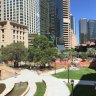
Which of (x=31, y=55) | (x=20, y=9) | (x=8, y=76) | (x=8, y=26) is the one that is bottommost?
(x=8, y=76)

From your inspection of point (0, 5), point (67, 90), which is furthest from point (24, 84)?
point (0, 5)

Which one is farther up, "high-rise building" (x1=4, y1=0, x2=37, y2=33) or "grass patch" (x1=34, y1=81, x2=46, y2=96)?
"high-rise building" (x1=4, y1=0, x2=37, y2=33)

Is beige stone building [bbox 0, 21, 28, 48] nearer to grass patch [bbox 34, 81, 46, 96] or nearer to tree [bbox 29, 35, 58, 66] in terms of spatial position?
tree [bbox 29, 35, 58, 66]

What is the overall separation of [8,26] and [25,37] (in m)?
18.8

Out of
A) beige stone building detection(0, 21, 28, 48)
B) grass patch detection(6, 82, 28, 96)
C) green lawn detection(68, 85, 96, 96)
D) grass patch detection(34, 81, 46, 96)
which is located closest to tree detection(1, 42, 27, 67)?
grass patch detection(6, 82, 28, 96)

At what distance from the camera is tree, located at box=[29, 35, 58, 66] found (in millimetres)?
79438

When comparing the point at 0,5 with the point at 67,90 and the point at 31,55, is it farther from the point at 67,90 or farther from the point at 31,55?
the point at 67,90

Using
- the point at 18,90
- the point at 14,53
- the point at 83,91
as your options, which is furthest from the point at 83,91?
the point at 14,53

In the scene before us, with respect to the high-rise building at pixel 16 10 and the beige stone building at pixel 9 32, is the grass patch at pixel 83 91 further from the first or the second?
the high-rise building at pixel 16 10

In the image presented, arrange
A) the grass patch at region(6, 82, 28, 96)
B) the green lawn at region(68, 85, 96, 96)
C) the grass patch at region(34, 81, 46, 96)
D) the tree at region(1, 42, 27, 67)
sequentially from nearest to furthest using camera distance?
the green lawn at region(68, 85, 96, 96)
the grass patch at region(34, 81, 46, 96)
the grass patch at region(6, 82, 28, 96)
the tree at region(1, 42, 27, 67)

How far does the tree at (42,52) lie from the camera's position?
79.4 m

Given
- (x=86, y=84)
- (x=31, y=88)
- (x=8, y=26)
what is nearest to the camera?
(x=31, y=88)

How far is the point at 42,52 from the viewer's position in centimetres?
7956

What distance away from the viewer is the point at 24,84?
55.0 metres
